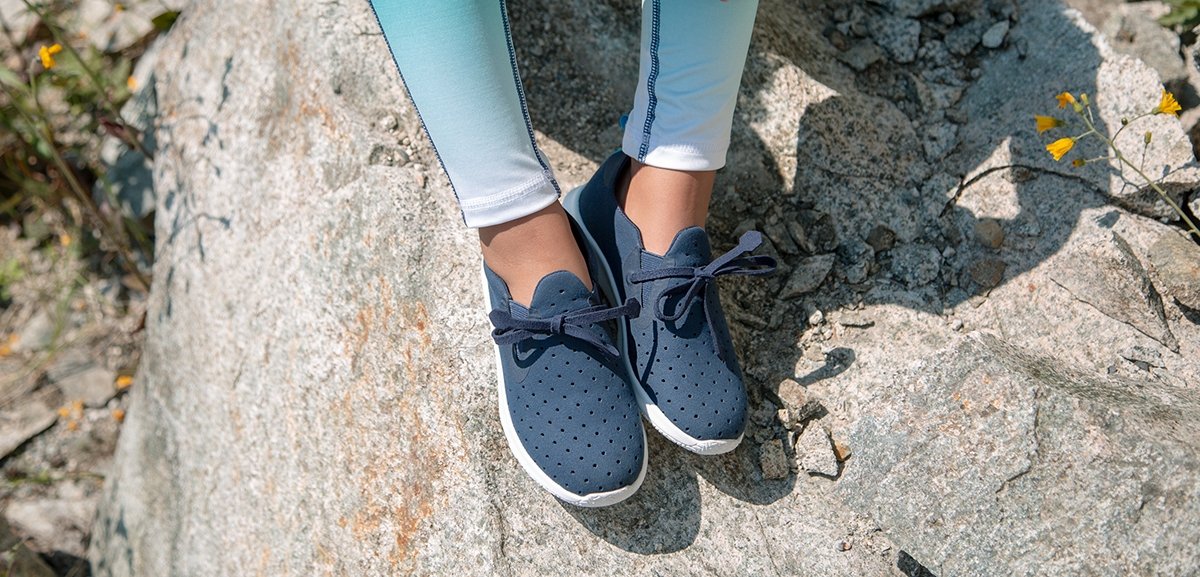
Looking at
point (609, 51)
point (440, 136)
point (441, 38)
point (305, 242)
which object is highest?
point (441, 38)

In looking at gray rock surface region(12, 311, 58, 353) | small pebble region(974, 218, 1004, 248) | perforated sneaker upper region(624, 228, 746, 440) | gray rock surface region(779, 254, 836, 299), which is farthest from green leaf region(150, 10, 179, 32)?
small pebble region(974, 218, 1004, 248)

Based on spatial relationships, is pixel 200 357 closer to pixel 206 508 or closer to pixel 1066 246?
pixel 206 508

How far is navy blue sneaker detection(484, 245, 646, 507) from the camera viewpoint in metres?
1.44

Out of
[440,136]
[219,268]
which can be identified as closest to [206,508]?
[219,268]

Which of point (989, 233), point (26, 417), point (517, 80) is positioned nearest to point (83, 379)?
point (26, 417)

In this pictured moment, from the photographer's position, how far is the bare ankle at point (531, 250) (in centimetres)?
145

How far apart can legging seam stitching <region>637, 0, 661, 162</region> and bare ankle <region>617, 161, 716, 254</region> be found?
0.04 m

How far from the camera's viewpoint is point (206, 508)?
1.94 meters

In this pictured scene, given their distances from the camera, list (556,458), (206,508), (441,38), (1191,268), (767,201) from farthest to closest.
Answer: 1. (206,508)
2. (767,201)
3. (1191,268)
4. (556,458)
5. (441,38)

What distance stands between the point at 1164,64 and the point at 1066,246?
0.67 m

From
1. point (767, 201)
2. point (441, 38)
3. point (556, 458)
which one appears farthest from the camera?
point (767, 201)

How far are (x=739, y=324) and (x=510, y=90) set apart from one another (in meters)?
0.67

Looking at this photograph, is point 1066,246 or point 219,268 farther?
point 219,268

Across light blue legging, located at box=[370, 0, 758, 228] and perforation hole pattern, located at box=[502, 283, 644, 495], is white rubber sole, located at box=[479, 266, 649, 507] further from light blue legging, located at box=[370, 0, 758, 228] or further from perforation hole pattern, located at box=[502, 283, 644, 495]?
light blue legging, located at box=[370, 0, 758, 228]
